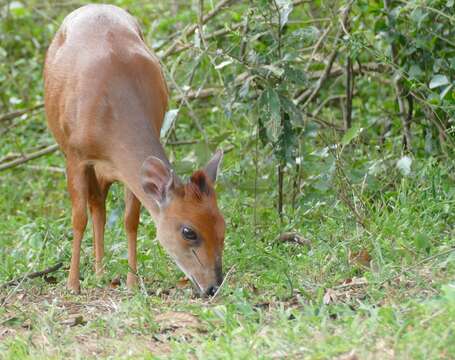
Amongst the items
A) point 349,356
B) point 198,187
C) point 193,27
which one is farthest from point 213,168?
point 193,27

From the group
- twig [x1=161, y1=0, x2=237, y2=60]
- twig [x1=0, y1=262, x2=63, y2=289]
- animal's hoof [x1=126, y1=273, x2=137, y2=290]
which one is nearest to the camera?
twig [x1=0, y1=262, x2=63, y2=289]

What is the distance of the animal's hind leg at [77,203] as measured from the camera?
660cm

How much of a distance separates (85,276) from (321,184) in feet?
5.55

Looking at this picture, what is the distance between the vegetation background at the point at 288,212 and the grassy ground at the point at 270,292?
0.04ft

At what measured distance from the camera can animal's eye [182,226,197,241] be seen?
5992mm

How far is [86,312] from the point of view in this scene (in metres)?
5.64

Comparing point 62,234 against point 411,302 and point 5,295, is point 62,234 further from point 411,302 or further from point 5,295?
point 411,302

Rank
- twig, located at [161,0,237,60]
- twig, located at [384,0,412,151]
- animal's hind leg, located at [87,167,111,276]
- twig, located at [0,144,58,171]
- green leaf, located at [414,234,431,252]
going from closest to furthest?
green leaf, located at [414,234,431,252]
animal's hind leg, located at [87,167,111,276]
twig, located at [384,0,412,151]
twig, located at [161,0,237,60]
twig, located at [0,144,58,171]

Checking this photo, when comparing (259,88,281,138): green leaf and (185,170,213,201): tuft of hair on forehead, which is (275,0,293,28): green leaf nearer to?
(259,88,281,138): green leaf

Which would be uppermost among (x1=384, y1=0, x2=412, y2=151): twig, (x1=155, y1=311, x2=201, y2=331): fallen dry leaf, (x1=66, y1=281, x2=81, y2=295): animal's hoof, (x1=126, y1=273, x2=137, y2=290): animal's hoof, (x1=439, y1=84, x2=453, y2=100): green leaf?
(x1=439, y1=84, x2=453, y2=100): green leaf

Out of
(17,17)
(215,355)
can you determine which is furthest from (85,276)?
(17,17)

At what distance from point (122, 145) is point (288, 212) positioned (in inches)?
65.7

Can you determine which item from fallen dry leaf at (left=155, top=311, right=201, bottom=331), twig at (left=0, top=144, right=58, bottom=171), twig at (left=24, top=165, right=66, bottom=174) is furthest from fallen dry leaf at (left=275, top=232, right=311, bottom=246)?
twig at (left=24, top=165, right=66, bottom=174)

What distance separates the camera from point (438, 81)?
22.5 ft
